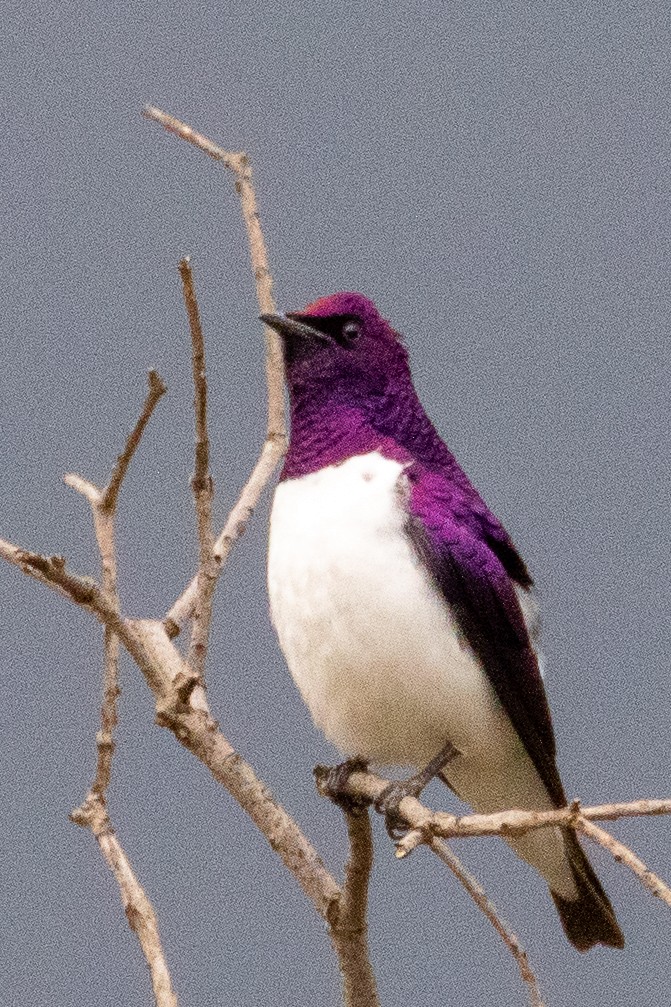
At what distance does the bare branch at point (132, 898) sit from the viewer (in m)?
1.95

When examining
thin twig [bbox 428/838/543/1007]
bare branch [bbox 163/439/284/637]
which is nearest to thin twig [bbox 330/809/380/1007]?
thin twig [bbox 428/838/543/1007]

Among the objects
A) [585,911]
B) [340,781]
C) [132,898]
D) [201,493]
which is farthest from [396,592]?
[585,911]

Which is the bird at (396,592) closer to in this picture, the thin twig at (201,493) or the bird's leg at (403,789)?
the bird's leg at (403,789)

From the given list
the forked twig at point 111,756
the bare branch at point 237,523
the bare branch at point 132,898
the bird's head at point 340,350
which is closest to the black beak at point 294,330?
the bird's head at point 340,350

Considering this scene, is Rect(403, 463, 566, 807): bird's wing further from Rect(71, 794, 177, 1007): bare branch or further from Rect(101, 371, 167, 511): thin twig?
Rect(71, 794, 177, 1007): bare branch

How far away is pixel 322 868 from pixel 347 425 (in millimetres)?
916

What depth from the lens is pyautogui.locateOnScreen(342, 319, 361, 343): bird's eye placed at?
3.04 metres

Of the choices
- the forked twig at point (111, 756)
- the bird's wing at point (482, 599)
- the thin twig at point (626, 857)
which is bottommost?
the thin twig at point (626, 857)

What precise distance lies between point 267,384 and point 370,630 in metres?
0.48

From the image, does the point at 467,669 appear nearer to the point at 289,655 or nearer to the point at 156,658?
the point at 289,655

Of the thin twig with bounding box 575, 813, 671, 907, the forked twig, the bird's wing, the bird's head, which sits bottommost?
the thin twig with bounding box 575, 813, 671, 907

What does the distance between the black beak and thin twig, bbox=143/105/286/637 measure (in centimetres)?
9

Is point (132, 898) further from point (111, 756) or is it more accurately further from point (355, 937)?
point (355, 937)

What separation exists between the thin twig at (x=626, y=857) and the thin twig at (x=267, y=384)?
1.03m
